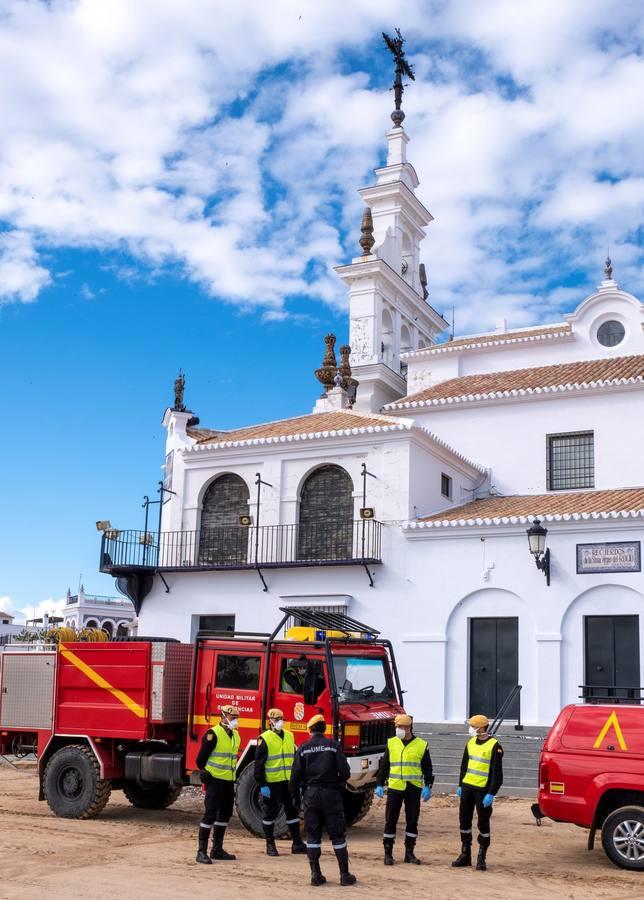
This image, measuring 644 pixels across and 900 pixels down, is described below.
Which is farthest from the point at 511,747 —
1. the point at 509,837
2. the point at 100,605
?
the point at 100,605

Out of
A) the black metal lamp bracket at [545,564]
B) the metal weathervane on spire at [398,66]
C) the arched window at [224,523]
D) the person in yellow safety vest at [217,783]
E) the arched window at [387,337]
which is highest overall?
the metal weathervane on spire at [398,66]

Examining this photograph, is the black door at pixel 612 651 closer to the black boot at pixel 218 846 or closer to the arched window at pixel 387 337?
the black boot at pixel 218 846

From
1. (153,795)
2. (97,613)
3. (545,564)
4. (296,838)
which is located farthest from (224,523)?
(97,613)

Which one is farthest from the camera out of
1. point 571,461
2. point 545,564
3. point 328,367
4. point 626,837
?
point 328,367

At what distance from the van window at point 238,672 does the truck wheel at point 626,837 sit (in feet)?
16.2

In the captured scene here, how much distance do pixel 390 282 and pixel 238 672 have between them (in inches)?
894

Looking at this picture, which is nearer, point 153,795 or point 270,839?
point 270,839

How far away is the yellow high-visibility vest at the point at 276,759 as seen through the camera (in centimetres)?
1193

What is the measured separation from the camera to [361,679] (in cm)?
1422

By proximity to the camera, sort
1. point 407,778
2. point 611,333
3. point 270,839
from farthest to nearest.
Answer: point 611,333
point 270,839
point 407,778

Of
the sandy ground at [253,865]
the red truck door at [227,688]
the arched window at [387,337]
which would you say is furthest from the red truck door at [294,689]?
the arched window at [387,337]

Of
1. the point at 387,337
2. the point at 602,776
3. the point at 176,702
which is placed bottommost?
the point at 602,776

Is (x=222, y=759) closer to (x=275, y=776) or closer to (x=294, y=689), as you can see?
(x=275, y=776)

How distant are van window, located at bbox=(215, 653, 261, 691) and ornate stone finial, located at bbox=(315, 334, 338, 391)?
18680 mm
